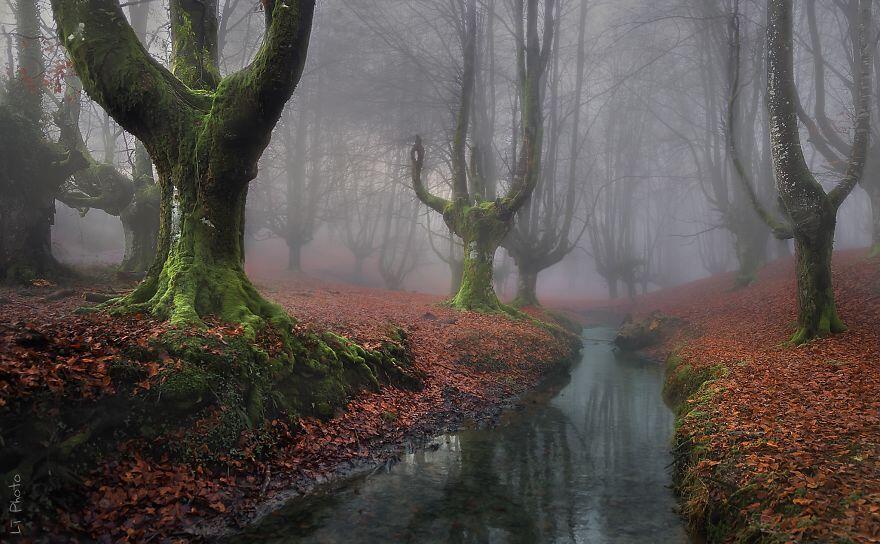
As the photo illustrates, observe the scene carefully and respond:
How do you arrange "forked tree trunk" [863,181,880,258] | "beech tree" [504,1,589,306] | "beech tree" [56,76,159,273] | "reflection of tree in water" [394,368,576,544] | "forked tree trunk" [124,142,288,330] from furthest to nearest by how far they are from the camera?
"beech tree" [504,1,589,306] < "forked tree trunk" [863,181,880,258] < "beech tree" [56,76,159,273] < "forked tree trunk" [124,142,288,330] < "reflection of tree in water" [394,368,576,544]

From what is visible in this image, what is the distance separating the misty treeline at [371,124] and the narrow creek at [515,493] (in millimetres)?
3234

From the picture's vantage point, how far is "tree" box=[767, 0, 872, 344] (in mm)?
10562

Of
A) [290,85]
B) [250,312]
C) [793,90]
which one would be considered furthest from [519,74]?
[250,312]

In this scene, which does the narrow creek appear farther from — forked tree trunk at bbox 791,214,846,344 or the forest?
forked tree trunk at bbox 791,214,846,344

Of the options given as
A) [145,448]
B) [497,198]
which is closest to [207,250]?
[145,448]

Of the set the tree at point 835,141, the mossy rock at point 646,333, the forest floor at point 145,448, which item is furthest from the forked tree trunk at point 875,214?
the forest floor at point 145,448

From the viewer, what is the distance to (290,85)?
717 cm

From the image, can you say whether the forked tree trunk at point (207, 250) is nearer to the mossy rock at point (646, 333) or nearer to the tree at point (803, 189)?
the tree at point (803, 189)

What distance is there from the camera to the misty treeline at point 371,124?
7.58 m

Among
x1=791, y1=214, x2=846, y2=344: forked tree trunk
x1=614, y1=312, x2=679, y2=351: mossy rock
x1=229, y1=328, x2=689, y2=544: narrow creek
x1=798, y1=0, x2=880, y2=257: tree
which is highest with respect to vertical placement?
x1=798, y1=0, x2=880, y2=257: tree

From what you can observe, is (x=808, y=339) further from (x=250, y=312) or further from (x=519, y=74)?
(x=519, y=74)

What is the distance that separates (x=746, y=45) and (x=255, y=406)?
25008 millimetres

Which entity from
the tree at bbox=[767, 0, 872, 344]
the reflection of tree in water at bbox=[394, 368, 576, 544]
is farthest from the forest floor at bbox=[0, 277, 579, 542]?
the tree at bbox=[767, 0, 872, 344]

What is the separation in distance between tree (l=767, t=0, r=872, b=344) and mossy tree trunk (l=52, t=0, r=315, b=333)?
1028 centimetres
